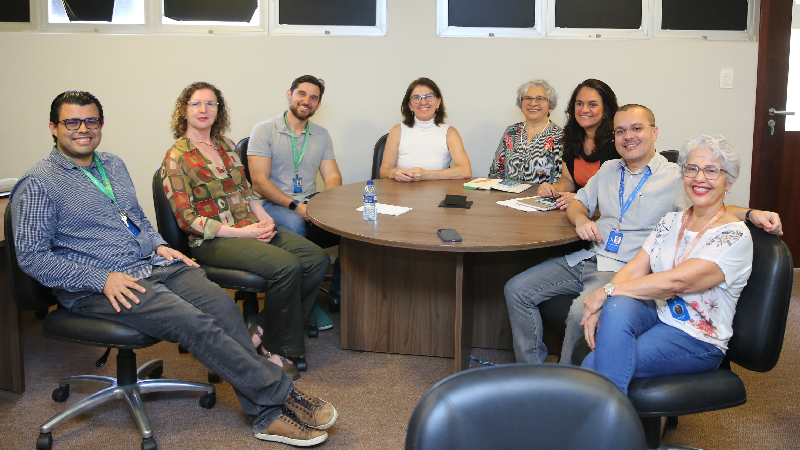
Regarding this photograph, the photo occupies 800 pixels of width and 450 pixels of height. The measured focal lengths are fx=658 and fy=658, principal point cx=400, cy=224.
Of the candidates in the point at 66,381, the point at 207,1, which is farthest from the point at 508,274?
the point at 207,1

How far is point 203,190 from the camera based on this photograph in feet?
9.66

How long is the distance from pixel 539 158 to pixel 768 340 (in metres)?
1.94

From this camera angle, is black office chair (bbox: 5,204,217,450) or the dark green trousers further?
the dark green trousers

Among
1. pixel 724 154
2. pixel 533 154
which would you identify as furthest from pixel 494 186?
pixel 724 154

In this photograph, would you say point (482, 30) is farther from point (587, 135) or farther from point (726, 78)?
point (726, 78)

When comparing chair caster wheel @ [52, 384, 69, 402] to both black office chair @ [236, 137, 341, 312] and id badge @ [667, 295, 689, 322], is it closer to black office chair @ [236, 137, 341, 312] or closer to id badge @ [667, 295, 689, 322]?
black office chair @ [236, 137, 341, 312]

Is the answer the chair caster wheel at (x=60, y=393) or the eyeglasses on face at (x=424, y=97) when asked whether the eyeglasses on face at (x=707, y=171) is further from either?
the chair caster wheel at (x=60, y=393)

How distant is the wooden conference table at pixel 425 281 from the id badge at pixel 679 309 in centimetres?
76

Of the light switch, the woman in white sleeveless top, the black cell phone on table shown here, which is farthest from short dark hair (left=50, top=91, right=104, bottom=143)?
the light switch

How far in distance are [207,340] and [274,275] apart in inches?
22.4

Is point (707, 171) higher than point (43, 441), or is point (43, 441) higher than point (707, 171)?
point (707, 171)

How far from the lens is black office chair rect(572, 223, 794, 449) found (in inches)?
73.7

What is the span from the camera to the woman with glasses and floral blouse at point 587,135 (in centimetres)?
312

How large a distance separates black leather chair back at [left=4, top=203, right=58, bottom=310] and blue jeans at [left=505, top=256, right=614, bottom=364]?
5.76ft
